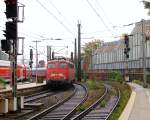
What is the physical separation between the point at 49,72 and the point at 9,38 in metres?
24.6

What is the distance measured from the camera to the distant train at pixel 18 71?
2090 inches

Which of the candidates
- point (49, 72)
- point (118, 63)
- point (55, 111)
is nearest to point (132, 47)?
point (118, 63)

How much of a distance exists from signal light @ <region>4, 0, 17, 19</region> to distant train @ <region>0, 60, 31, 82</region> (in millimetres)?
28756

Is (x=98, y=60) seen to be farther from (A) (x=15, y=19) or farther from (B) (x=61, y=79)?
(A) (x=15, y=19)

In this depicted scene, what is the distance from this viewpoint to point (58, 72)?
1724 inches

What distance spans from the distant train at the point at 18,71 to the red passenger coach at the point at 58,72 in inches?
228

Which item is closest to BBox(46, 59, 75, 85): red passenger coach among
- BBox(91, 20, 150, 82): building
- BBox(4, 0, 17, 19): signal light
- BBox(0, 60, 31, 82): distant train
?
BBox(0, 60, 31, 82): distant train

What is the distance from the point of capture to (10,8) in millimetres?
19594

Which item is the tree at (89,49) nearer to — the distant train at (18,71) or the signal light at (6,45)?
the distant train at (18,71)

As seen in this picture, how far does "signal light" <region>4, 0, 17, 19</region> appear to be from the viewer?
63.8ft

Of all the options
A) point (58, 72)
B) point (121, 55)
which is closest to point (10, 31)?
point (58, 72)

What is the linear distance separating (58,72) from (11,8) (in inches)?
963

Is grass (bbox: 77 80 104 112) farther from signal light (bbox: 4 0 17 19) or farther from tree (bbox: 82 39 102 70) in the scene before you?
tree (bbox: 82 39 102 70)

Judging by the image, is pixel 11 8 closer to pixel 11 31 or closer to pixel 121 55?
pixel 11 31
